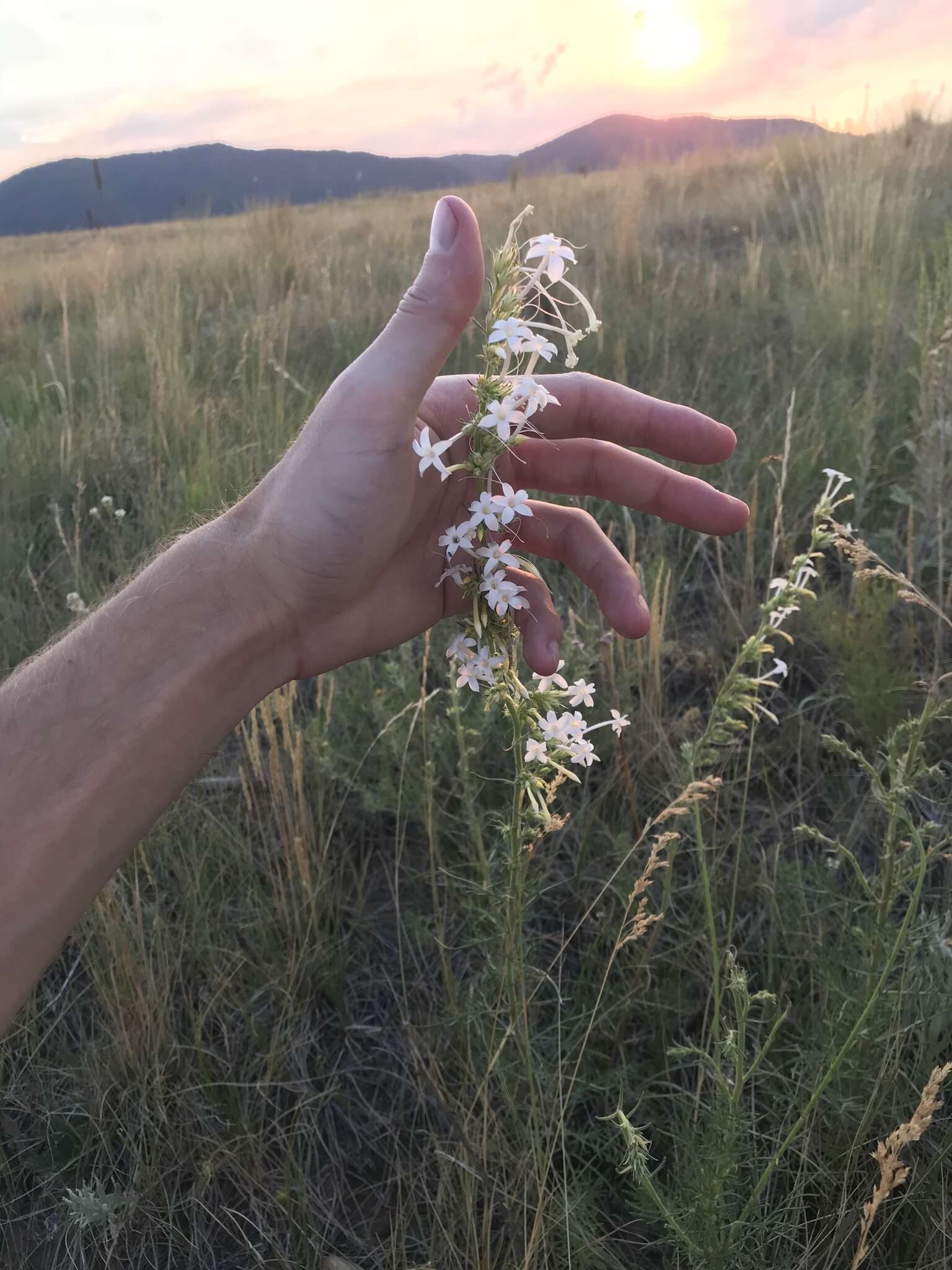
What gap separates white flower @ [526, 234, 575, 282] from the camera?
1141mm

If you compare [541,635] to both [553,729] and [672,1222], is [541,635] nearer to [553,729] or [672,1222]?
[553,729]

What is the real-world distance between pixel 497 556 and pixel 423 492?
72 cm

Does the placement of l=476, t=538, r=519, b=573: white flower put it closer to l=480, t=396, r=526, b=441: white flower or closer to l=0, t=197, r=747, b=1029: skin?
l=480, t=396, r=526, b=441: white flower

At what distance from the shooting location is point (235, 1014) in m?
1.90

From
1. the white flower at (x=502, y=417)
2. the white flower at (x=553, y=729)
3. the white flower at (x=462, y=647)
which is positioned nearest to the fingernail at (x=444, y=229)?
the white flower at (x=502, y=417)

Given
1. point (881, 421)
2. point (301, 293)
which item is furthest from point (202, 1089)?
point (301, 293)

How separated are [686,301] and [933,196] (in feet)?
11.2

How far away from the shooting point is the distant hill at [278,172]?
1006 cm

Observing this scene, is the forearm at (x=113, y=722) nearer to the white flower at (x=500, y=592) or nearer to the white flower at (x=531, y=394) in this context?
the white flower at (x=500, y=592)

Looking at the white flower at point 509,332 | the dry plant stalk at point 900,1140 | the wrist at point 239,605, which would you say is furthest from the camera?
the wrist at point 239,605

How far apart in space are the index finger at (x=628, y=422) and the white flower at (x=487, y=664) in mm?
819

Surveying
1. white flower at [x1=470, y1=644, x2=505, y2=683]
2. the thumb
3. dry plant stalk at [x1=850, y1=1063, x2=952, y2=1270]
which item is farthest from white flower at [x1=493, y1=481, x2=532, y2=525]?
dry plant stalk at [x1=850, y1=1063, x2=952, y2=1270]

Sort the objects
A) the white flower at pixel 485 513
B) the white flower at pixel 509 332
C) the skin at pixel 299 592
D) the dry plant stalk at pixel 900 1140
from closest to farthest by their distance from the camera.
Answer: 1. the dry plant stalk at pixel 900 1140
2. the white flower at pixel 509 332
3. the white flower at pixel 485 513
4. the skin at pixel 299 592

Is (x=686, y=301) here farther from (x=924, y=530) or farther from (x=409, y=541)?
(x=409, y=541)
